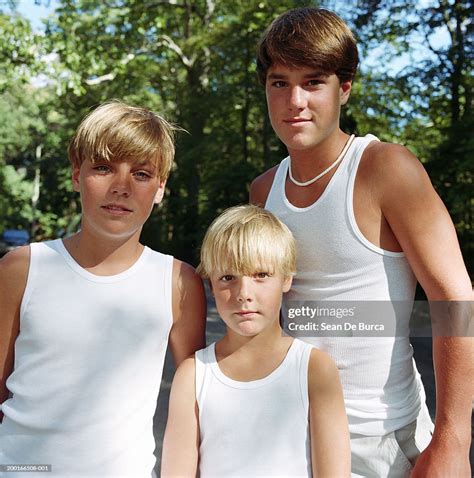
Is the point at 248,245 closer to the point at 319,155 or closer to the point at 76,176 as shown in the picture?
the point at 319,155

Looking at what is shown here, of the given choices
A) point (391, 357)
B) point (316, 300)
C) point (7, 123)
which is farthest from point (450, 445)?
point (7, 123)

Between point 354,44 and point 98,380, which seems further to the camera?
point 354,44

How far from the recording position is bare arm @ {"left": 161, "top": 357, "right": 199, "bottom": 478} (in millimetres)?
1379

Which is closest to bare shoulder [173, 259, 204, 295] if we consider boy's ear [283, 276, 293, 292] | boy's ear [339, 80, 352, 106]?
boy's ear [283, 276, 293, 292]

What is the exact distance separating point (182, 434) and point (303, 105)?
2.62 feet

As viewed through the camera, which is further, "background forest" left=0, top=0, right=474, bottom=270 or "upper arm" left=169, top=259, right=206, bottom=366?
"background forest" left=0, top=0, right=474, bottom=270

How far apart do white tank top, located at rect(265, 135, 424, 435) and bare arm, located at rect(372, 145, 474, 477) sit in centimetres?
8

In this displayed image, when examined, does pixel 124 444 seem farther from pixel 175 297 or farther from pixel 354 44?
pixel 354 44

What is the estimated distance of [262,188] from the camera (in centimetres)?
182

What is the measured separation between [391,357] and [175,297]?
1.72 feet

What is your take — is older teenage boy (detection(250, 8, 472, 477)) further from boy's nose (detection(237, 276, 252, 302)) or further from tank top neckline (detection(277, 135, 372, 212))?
boy's nose (detection(237, 276, 252, 302))

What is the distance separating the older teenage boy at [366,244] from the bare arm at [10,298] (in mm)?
636

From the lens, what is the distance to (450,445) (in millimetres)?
1375

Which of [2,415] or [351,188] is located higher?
[351,188]
